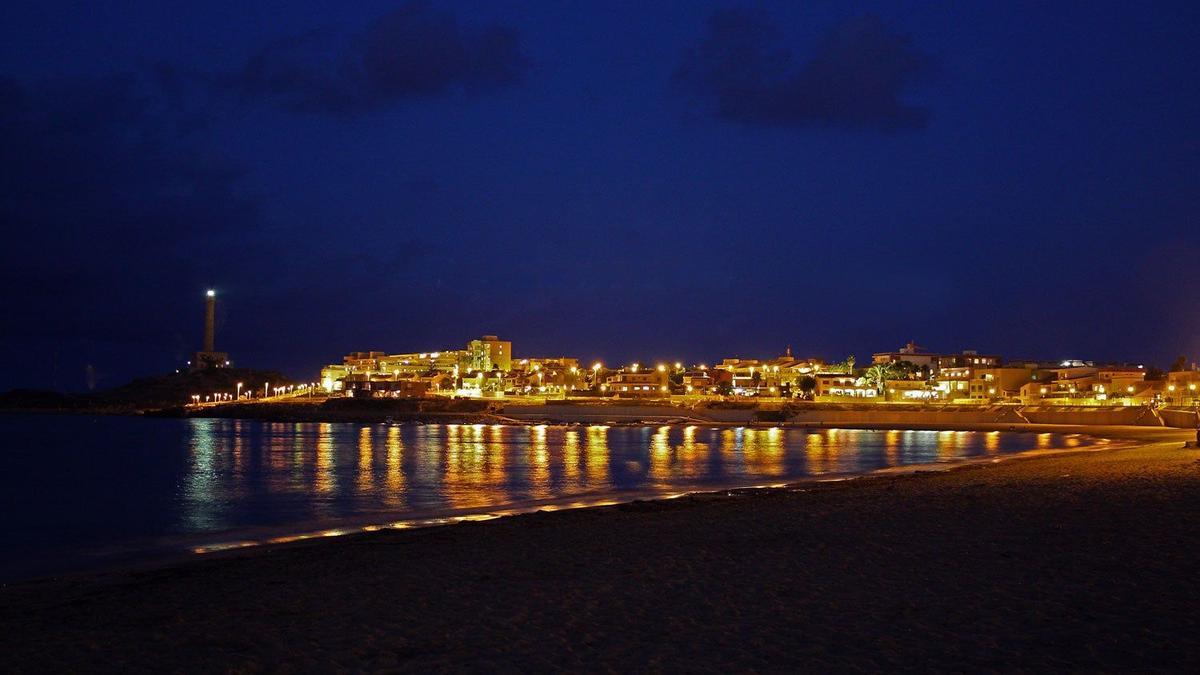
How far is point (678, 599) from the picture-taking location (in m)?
8.10

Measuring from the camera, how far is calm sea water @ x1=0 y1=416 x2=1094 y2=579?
56.3ft

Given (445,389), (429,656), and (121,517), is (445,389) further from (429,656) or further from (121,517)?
(429,656)

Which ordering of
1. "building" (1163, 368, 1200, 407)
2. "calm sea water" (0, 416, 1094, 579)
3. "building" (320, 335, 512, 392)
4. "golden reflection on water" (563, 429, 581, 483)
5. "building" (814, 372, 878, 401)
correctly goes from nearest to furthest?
"calm sea water" (0, 416, 1094, 579), "golden reflection on water" (563, 429, 581, 483), "building" (1163, 368, 1200, 407), "building" (814, 372, 878, 401), "building" (320, 335, 512, 392)

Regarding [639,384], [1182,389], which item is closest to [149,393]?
[639,384]

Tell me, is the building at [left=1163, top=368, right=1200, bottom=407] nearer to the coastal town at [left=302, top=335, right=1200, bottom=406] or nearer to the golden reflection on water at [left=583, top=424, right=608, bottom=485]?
the coastal town at [left=302, top=335, right=1200, bottom=406]

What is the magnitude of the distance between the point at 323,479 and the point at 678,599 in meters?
22.2

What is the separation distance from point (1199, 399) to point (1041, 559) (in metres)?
84.6

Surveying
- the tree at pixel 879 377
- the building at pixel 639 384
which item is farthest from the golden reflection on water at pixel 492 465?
the building at pixel 639 384

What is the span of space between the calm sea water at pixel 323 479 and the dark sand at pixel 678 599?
15.3 ft

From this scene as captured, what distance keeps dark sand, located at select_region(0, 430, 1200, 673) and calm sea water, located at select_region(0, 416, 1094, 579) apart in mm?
4666

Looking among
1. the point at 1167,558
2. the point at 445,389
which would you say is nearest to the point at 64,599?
the point at 1167,558

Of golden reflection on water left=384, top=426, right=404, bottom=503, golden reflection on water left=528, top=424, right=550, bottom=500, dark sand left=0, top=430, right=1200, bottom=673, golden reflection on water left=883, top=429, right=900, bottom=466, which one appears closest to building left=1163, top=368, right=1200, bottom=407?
golden reflection on water left=883, top=429, right=900, bottom=466

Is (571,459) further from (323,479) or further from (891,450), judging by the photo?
(891,450)

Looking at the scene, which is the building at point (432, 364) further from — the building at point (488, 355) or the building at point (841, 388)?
the building at point (841, 388)
